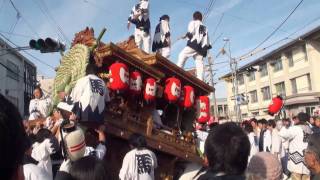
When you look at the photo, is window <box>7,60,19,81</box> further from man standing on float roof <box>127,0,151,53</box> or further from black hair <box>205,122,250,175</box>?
black hair <box>205,122,250,175</box>

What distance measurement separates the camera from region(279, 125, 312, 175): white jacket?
734cm

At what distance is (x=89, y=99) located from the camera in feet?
18.6

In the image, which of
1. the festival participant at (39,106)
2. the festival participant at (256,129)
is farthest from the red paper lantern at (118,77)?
the festival participant at (256,129)

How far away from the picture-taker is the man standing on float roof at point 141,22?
913cm

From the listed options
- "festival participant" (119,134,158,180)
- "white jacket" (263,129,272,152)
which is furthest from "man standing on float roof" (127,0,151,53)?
"festival participant" (119,134,158,180)

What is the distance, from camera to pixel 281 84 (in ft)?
112

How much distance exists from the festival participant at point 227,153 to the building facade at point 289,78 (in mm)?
22844

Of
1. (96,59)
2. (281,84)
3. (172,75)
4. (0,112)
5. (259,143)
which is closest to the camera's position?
(0,112)

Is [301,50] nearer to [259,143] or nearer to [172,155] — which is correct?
[259,143]

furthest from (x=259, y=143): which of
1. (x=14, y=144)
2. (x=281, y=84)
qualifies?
(x=281, y=84)

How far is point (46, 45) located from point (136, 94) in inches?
220

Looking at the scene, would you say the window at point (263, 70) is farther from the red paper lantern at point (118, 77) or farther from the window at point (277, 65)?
the red paper lantern at point (118, 77)

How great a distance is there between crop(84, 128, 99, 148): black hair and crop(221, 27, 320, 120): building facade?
20.0m

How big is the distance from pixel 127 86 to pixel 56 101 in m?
1.34
